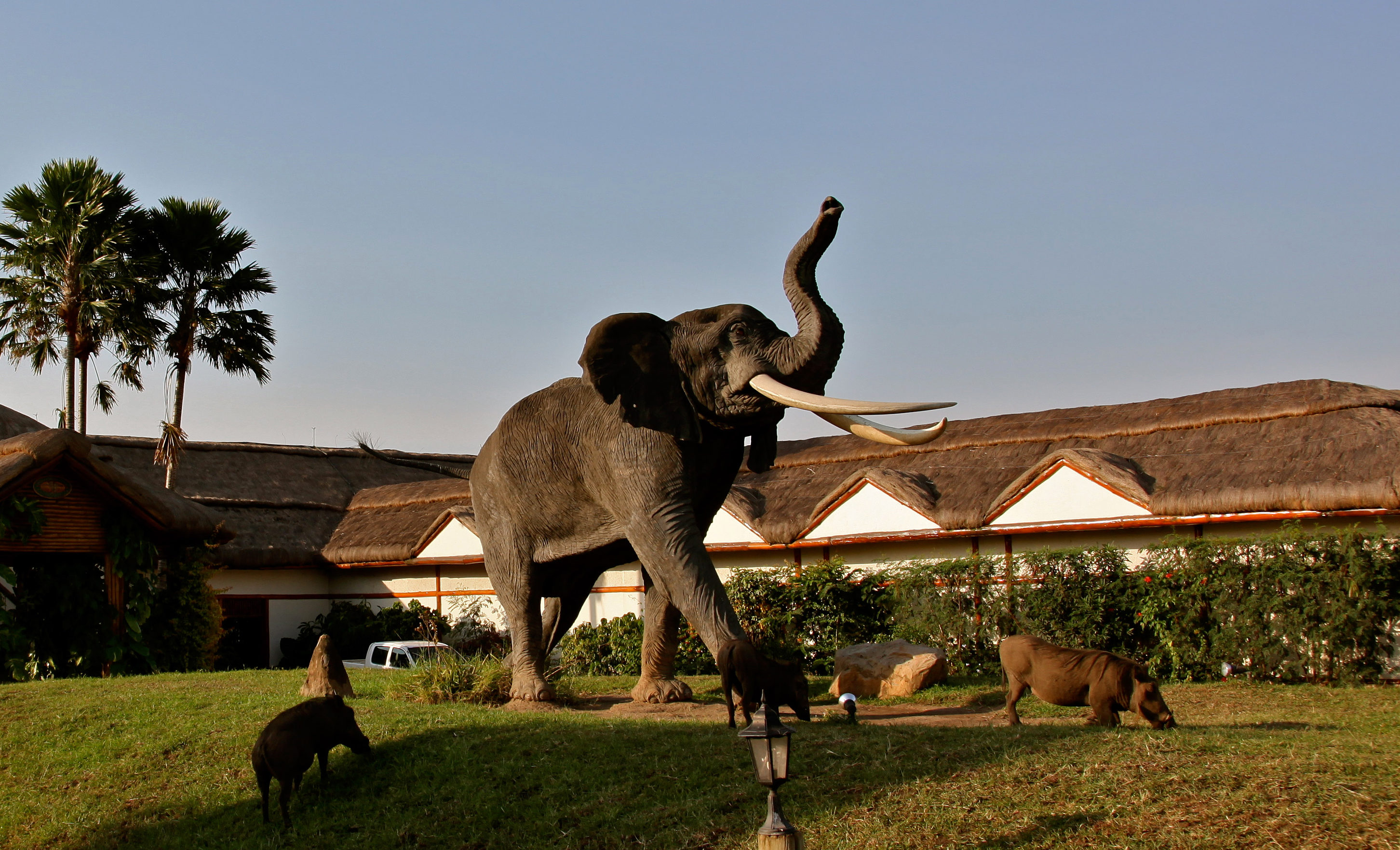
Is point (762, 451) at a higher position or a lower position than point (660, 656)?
higher

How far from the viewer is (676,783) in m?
6.59

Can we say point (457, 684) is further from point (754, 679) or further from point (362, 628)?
point (362, 628)

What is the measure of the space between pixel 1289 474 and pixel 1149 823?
9555 mm

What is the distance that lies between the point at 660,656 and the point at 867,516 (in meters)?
7.49

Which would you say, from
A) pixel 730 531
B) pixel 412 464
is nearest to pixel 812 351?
pixel 412 464

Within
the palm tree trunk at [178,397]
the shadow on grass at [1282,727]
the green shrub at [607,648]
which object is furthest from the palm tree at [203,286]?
the shadow on grass at [1282,727]

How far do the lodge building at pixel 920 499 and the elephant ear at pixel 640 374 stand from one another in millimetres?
8312

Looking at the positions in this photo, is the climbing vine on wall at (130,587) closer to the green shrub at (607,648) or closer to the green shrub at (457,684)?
the green shrub at (607,648)

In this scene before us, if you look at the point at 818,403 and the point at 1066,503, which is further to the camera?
the point at 1066,503

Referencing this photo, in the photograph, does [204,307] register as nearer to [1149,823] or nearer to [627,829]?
[627,829]

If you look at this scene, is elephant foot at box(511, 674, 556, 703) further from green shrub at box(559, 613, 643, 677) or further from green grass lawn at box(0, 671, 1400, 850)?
green shrub at box(559, 613, 643, 677)

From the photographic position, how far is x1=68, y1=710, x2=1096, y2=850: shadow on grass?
6.16m

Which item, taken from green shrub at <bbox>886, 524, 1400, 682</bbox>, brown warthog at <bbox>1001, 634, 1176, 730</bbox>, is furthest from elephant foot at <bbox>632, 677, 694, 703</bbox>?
green shrub at <bbox>886, 524, 1400, 682</bbox>

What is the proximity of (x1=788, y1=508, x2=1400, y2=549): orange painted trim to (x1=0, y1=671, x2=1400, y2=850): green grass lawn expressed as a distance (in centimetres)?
369
